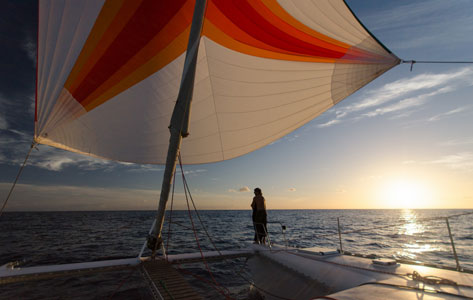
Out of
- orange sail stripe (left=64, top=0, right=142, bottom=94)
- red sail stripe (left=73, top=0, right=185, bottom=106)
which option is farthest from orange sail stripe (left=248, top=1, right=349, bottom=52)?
orange sail stripe (left=64, top=0, right=142, bottom=94)

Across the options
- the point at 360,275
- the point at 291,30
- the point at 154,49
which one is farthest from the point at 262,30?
the point at 360,275

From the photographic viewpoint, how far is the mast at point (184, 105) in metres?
2.82

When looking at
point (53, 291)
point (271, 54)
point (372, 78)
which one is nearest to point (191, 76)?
point (271, 54)

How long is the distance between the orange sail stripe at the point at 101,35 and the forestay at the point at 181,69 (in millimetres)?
14

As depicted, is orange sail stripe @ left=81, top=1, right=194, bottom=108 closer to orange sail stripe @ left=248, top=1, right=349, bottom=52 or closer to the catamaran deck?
orange sail stripe @ left=248, top=1, right=349, bottom=52

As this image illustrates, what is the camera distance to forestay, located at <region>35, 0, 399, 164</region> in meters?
3.71

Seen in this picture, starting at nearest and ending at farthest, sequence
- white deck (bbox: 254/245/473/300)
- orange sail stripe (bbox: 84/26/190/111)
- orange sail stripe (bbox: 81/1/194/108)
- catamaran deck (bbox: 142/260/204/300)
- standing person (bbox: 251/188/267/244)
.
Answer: white deck (bbox: 254/245/473/300) < catamaran deck (bbox: 142/260/204/300) < orange sail stripe (bbox: 81/1/194/108) < orange sail stripe (bbox: 84/26/190/111) < standing person (bbox: 251/188/267/244)

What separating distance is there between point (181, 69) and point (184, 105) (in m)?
1.82

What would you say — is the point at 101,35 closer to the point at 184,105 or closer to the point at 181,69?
the point at 181,69

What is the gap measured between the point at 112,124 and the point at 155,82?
126 centimetres

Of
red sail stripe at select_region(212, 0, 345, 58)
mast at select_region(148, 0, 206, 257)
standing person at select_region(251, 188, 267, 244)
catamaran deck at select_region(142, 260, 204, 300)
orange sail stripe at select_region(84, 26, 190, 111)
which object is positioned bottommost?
catamaran deck at select_region(142, 260, 204, 300)

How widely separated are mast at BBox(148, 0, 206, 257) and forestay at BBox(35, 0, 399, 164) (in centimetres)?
103

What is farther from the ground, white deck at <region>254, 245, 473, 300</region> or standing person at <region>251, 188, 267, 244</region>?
standing person at <region>251, 188, 267, 244</region>

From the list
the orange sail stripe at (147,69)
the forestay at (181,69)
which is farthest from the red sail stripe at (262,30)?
→ the orange sail stripe at (147,69)
